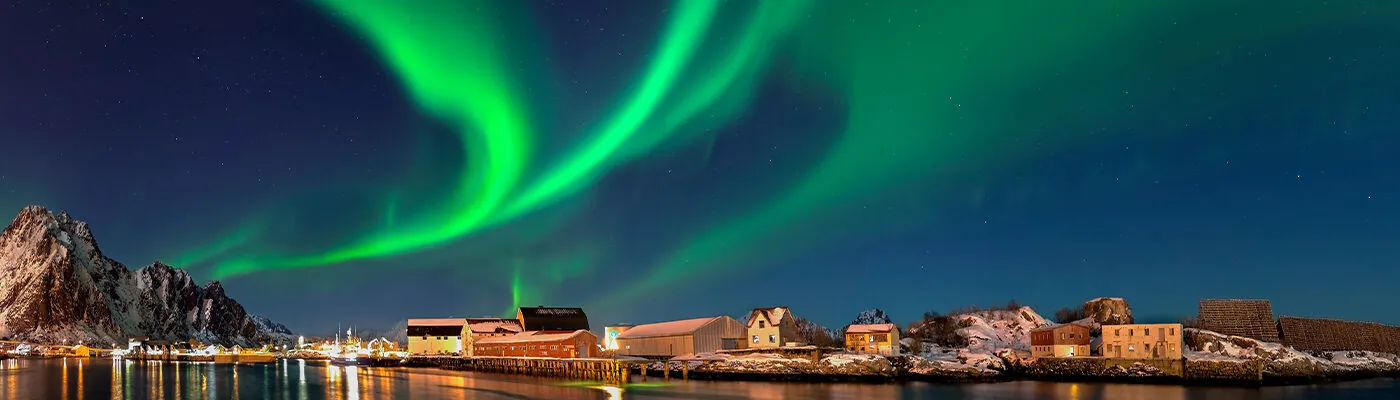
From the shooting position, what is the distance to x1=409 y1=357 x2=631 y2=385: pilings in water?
85.0 meters

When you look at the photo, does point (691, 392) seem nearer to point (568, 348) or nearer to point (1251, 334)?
point (568, 348)

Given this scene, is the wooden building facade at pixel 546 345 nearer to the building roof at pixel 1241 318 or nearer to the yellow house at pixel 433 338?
the yellow house at pixel 433 338

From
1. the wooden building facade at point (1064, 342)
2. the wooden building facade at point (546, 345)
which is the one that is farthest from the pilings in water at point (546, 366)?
the wooden building facade at point (1064, 342)

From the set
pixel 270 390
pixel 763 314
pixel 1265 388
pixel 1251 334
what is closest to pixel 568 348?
pixel 763 314

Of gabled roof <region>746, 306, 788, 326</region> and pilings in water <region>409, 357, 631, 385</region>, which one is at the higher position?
gabled roof <region>746, 306, 788, 326</region>

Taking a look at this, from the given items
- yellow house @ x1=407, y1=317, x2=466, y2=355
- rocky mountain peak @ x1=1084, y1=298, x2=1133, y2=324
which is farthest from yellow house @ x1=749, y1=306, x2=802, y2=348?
yellow house @ x1=407, y1=317, x2=466, y2=355

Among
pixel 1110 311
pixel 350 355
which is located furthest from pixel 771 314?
pixel 350 355

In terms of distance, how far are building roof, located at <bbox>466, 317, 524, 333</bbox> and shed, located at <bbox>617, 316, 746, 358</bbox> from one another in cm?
3238

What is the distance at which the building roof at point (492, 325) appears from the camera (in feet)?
439

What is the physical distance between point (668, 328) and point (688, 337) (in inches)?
318

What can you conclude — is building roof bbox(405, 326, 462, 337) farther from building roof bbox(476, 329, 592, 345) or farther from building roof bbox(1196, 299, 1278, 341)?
building roof bbox(1196, 299, 1278, 341)

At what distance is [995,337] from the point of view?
110875 mm

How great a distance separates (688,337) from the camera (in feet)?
318

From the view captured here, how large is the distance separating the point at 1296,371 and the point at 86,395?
100 metres
